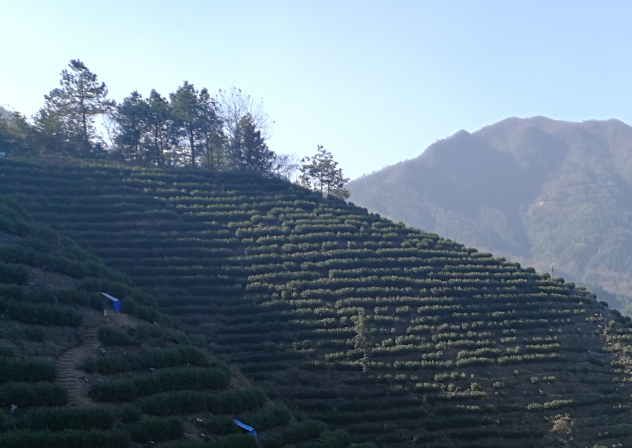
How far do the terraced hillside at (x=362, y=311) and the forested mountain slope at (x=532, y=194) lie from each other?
68717 mm

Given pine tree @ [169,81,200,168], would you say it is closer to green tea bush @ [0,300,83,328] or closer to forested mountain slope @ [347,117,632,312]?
green tea bush @ [0,300,83,328]

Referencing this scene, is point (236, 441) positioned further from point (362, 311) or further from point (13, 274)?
point (362, 311)

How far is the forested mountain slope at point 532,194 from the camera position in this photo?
365 feet

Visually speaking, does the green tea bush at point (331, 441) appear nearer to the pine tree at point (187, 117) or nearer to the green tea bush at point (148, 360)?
the green tea bush at point (148, 360)

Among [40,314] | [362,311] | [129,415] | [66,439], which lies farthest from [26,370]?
[362,311]

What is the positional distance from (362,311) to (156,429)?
1400 centimetres

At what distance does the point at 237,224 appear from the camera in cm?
3078

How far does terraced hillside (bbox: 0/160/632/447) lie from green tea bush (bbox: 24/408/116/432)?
898 cm

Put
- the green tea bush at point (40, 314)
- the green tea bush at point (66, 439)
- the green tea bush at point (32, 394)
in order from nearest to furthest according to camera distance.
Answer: the green tea bush at point (66, 439) → the green tea bush at point (32, 394) → the green tea bush at point (40, 314)

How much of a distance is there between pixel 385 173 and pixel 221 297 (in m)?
129

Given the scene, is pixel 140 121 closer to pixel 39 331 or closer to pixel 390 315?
pixel 390 315

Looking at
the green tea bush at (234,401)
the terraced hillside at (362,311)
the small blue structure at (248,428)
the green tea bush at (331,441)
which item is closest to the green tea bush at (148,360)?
the green tea bush at (234,401)

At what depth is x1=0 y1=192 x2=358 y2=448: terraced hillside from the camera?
9867mm

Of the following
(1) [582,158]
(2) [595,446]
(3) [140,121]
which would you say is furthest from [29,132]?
(1) [582,158]
